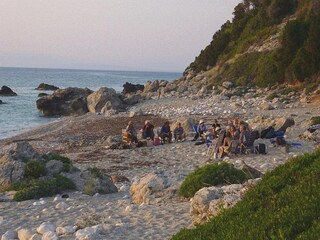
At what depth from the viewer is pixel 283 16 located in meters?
53.3

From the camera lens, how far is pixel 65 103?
176 ft

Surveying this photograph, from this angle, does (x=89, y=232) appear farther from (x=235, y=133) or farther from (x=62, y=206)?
(x=235, y=133)

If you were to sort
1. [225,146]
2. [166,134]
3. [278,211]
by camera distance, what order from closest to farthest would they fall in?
[278,211], [225,146], [166,134]

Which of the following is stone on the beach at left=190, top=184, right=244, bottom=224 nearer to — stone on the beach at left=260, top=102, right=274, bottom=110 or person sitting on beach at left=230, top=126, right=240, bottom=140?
person sitting on beach at left=230, top=126, right=240, bottom=140

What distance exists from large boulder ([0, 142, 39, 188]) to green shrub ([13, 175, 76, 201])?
667 mm

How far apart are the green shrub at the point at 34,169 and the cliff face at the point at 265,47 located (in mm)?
26585

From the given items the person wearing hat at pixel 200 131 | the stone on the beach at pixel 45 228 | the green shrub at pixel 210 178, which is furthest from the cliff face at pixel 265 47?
the stone on the beach at pixel 45 228

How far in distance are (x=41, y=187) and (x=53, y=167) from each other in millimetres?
2351

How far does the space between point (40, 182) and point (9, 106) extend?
48.4 m

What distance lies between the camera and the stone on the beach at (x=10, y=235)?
30.1 ft

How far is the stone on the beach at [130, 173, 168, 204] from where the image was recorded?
11.4 meters

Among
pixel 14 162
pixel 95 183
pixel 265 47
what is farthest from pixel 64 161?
pixel 265 47

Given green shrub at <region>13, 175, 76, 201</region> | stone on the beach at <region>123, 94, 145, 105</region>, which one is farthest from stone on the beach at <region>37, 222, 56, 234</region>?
stone on the beach at <region>123, 94, 145, 105</region>

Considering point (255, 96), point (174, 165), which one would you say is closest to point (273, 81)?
point (255, 96)
